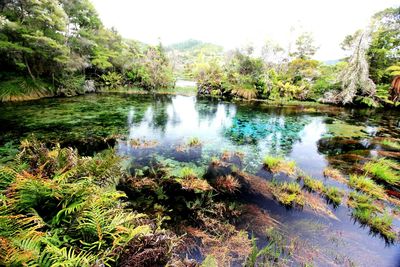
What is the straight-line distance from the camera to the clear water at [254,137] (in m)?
3.16

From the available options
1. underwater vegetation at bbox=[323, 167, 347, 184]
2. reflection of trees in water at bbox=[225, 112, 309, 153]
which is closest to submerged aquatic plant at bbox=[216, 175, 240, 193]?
underwater vegetation at bbox=[323, 167, 347, 184]

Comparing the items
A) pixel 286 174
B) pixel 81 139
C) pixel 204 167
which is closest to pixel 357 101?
pixel 286 174

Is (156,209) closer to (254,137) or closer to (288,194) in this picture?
(288,194)

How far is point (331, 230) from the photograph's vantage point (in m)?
3.31

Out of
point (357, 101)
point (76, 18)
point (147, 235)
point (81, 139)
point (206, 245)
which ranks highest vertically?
point (76, 18)

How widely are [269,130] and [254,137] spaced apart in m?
1.42

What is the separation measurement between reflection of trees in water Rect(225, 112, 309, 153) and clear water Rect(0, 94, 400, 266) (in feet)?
0.12

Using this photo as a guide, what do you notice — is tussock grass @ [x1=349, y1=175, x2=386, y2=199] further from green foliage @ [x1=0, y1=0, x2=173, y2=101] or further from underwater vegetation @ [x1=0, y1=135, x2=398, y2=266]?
green foliage @ [x1=0, y1=0, x2=173, y2=101]

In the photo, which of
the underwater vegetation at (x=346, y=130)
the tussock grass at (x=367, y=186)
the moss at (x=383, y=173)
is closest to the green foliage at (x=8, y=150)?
the tussock grass at (x=367, y=186)

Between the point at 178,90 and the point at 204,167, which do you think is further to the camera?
the point at 178,90

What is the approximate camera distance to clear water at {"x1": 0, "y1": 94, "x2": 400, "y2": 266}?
3160 millimetres

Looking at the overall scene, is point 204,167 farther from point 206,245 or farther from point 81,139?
point 81,139

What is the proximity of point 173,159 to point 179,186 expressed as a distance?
1.40 metres

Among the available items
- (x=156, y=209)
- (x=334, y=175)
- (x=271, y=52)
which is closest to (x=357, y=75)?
(x=271, y=52)
